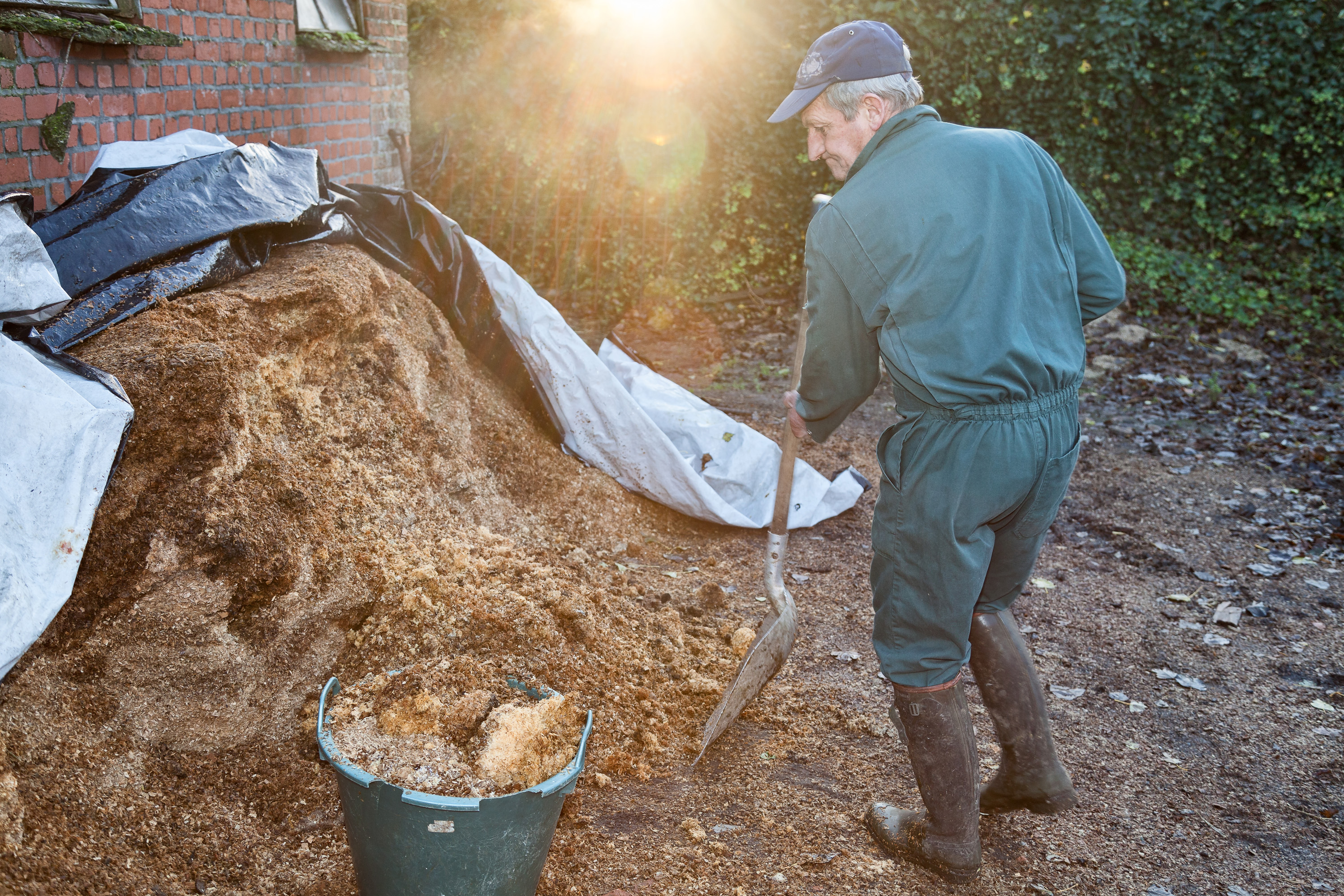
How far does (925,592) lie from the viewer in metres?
2.30

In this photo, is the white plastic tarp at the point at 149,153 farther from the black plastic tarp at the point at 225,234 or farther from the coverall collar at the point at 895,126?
the coverall collar at the point at 895,126

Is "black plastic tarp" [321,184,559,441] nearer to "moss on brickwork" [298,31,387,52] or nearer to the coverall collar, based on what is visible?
"moss on brickwork" [298,31,387,52]

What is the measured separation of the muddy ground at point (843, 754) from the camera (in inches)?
89.4

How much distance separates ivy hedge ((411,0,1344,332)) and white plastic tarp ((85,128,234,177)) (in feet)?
14.4

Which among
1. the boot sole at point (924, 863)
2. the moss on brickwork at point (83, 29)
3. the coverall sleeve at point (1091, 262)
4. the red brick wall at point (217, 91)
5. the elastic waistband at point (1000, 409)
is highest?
the moss on brickwork at point (83, 29)

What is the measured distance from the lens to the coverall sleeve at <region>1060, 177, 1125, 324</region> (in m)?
2.36

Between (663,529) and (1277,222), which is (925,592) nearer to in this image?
(663,529)

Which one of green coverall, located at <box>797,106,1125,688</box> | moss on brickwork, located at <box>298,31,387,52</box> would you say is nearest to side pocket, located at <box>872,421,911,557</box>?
green coverall, located at <box>797,106,1125,688</box>

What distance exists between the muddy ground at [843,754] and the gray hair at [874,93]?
187 centimetres

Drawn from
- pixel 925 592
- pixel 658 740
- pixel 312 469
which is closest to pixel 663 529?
pixel 658 740

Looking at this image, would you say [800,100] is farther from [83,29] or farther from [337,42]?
[337,42]

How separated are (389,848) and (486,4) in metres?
8.33

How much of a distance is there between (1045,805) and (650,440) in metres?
2.31

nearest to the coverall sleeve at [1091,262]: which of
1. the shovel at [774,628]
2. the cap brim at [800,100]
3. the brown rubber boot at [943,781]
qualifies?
the cap brim at [800,100]
